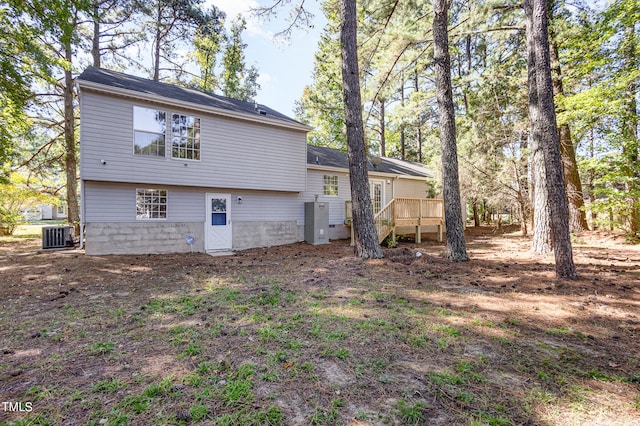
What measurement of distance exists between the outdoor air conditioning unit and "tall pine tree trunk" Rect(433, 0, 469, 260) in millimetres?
12607

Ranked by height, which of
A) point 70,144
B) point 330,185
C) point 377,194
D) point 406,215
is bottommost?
point 406,215

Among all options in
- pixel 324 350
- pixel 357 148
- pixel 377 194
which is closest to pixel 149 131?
pixel 357 148

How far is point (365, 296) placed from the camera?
4.79 m

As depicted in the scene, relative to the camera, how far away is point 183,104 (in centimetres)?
912

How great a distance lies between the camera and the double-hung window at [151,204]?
8.97m

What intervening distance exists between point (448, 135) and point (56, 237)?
13.1 meters

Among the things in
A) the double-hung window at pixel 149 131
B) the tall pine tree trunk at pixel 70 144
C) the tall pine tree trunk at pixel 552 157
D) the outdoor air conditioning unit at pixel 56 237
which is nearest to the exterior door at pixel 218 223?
the double-hung window at pixel 149 131

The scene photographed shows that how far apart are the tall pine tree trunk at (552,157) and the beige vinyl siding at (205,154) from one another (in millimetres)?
8144

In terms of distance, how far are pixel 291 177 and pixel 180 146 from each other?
13.7 ft

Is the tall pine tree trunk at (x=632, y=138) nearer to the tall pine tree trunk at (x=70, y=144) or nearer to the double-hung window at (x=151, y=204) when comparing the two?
the double-hung window at (x=151, y=204)

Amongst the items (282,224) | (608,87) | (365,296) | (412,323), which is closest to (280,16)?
(282,224)

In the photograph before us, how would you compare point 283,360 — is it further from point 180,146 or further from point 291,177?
point 291,177

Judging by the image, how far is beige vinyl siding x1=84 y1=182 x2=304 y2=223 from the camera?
8312 millimetres

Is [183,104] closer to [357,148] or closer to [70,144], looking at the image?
[357,148]
